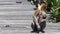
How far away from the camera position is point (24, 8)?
1585cm

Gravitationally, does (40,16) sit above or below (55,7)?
above

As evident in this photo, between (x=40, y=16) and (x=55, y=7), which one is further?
(x=55, y=7)

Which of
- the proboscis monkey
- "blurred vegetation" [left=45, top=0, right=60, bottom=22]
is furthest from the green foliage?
the proboscis monkey

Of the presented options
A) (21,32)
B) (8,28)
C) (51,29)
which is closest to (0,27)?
(8,28)

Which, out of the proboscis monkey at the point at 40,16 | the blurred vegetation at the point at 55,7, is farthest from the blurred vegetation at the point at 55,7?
the proboscis monkey at the point at 40,16

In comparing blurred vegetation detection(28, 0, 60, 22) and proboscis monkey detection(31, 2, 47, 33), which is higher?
proboscis monkey detection(31, 2, 47, 33)

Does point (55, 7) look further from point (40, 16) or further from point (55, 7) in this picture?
point (40, 16)

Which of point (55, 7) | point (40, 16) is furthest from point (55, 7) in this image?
point (40, 16)

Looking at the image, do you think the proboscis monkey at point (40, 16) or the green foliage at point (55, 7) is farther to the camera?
the green foliage at point (55, 7)

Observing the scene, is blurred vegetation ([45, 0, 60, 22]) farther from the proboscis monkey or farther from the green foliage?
the proboscis monkey

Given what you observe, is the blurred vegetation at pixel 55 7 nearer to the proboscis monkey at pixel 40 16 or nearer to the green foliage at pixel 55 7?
the green foliage at pixel 55 7

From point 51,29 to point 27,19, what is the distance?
7.31 feet

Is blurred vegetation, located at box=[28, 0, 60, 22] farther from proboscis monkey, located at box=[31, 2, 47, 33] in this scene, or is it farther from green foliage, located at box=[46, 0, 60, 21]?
proboscis monkey, located at box=[31, 2, 47, 33]

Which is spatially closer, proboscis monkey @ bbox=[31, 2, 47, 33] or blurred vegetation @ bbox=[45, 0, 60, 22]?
proboscis monkey @ bbox=[31, 2, 47, 33]
